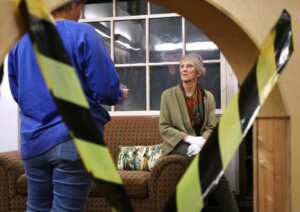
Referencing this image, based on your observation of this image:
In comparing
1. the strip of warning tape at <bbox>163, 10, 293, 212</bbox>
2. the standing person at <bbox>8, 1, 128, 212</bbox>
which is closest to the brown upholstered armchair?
the standing person at <bbox>8, 1, 128, 212</bbox>

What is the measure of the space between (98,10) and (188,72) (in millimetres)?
1267

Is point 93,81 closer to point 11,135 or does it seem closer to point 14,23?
point 14,23

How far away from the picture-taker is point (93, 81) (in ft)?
3.31

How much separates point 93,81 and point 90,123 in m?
0.54

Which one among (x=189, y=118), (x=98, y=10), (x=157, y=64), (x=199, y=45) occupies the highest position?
(x=98, y=10)

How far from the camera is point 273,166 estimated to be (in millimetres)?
670

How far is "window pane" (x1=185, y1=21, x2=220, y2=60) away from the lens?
116 inches

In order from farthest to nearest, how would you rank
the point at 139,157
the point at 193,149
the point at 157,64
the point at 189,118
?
the point at 157,64
the point at 139,157
the point at 189,118
the point at 193,149

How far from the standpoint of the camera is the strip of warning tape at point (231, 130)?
1.61 feet

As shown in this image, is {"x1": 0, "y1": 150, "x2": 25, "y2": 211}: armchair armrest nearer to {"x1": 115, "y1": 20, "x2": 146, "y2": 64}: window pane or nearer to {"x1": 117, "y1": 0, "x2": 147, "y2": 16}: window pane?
{"x1": 115, "y1": 20, "x2": 146, "y2": 64}: window pane

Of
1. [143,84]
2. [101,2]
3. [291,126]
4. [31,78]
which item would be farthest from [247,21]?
[101,2]

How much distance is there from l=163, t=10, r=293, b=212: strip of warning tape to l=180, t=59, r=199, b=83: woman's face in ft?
5.80

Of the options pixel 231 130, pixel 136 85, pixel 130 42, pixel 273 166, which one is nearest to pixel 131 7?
pixel 130 42

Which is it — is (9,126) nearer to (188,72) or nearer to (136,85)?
(136,85)
